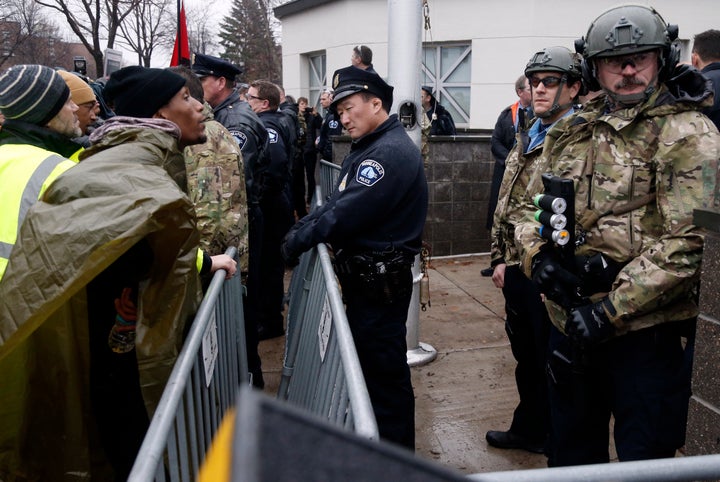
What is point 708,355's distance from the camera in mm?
2066

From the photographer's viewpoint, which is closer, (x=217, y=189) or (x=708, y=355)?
(x=708, y=355)

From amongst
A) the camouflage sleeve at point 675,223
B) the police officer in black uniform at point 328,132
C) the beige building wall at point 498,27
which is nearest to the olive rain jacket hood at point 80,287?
the camouflage sleeve at point 675,223

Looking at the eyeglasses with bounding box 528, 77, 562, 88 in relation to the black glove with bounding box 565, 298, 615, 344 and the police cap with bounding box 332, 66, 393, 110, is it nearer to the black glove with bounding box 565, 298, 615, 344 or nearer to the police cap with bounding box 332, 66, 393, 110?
the police cap with bounding box 332, 66, 393, 110

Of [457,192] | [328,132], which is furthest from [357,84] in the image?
[328,132]

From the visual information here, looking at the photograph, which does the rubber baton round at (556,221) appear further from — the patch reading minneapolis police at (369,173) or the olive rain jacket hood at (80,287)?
the olive rain jacket hood at (80,287)

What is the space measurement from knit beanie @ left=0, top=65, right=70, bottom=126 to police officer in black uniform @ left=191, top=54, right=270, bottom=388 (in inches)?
76.7

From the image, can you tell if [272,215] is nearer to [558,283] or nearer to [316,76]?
[558,283]

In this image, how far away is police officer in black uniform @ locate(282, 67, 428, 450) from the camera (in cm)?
312

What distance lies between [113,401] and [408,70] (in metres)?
3.03

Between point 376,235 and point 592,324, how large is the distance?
129cm

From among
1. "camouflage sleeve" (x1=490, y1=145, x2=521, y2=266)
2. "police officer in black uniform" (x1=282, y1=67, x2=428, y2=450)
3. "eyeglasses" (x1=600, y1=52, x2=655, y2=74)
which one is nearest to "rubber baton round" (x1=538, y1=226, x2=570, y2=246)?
"eyeglasses" (x1=600, y1=52, x2=655, y2=74)

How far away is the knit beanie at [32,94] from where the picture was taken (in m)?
2.38

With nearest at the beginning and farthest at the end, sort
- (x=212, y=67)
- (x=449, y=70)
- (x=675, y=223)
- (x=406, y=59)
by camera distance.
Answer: (x=675, y=223) → (x=406, y=59) → (x=212, y=67) → (x=449, y=70)

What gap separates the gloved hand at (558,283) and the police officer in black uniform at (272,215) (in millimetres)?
3513
